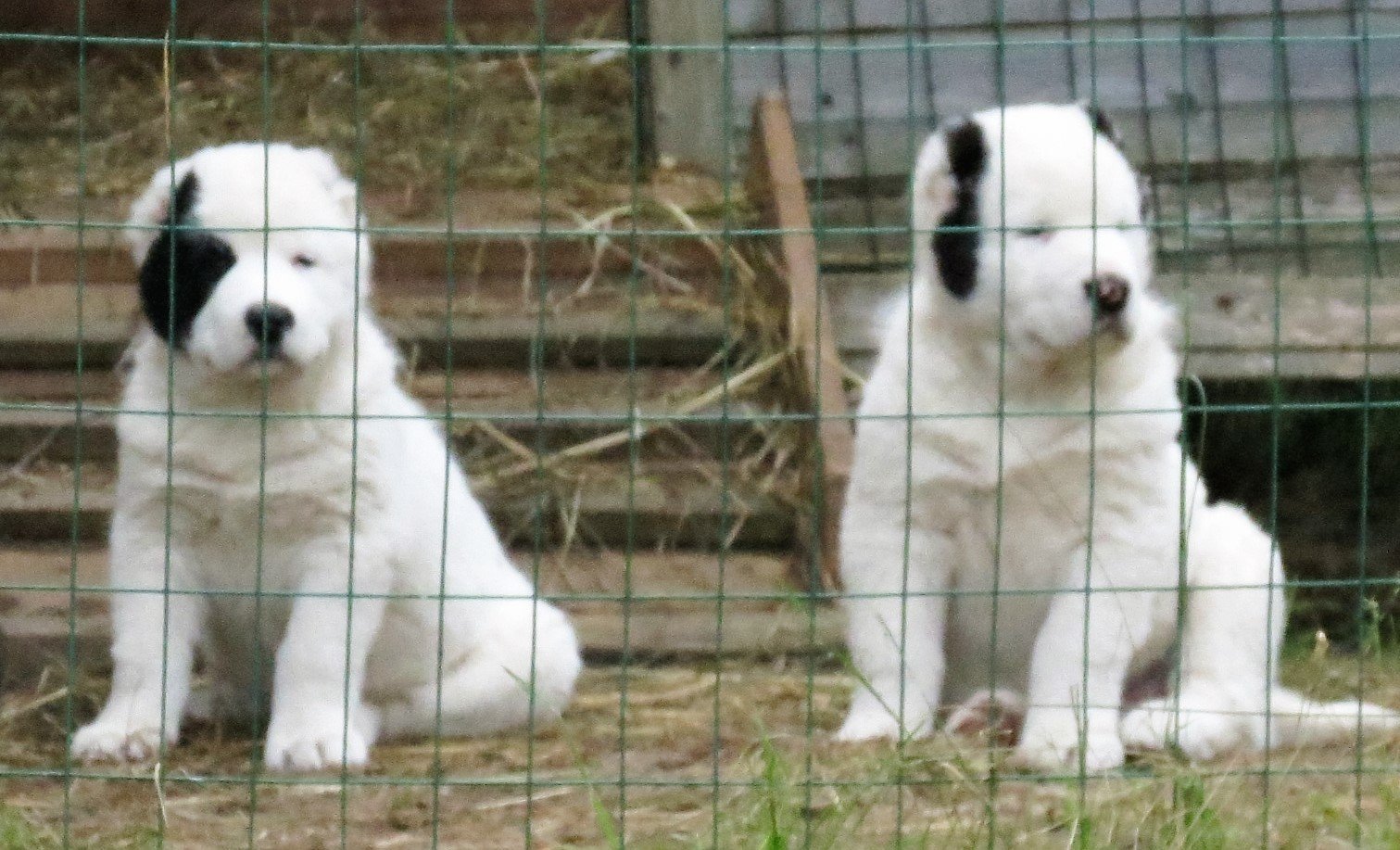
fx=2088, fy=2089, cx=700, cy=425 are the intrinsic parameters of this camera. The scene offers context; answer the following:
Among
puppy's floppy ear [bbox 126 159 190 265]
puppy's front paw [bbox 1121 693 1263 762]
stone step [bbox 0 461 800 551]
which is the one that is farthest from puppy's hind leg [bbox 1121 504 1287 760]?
puppy's floppy ear [bbox 126 159 190 265]

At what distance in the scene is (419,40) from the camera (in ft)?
28.2

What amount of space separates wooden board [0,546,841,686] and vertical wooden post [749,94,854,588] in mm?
237

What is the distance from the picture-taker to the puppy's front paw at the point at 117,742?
4.83m

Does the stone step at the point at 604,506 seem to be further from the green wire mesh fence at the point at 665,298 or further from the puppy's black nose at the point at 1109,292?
the puppy's black nose at the point at 1109,292

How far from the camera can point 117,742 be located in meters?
4.85

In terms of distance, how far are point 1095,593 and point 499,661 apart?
1554mm

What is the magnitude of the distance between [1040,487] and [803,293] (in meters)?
1.92

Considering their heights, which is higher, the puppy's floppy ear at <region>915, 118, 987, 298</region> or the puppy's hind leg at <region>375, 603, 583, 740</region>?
the puppy's floppy ear at <region>915, 118, 987, 298</region>

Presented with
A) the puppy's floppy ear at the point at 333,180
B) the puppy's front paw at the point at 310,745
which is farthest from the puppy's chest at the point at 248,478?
the puppy's floppy ear at the point at 333,180

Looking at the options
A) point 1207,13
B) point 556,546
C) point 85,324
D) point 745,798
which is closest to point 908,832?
point 745,798

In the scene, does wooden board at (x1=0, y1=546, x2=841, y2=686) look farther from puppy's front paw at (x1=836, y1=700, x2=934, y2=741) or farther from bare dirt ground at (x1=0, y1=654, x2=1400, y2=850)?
puppy's front paw at (x1=836, y1=700, x2=934, y2=741)

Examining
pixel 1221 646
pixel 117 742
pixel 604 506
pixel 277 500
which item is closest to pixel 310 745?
pixel 117 742

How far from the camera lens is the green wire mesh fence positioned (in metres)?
5.32

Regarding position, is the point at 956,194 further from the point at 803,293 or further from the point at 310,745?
the point at 310,745
